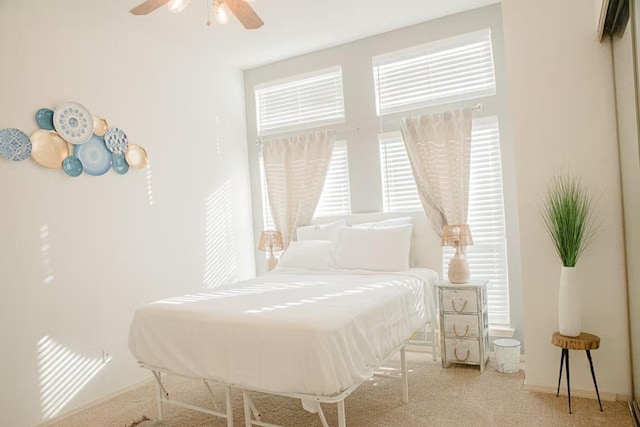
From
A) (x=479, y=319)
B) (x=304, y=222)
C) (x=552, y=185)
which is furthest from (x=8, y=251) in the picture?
(x=552, y=185)

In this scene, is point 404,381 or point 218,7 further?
point 404,381

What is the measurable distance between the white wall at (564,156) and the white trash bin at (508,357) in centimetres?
27

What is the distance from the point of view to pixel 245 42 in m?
4.29

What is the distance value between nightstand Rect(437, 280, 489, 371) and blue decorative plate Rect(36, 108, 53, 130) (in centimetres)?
312

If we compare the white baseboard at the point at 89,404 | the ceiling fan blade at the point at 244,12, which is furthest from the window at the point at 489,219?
the white baseboard at the point at 89,404

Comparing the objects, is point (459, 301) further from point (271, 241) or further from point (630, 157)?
point (271, 241)

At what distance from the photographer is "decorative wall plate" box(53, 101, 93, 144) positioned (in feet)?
10.5

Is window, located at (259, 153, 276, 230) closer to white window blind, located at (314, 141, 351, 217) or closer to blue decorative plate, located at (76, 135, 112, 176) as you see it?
white window blind, located at (314, 141, 351, 217)

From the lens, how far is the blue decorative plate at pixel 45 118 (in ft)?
10.2

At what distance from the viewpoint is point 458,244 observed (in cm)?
361

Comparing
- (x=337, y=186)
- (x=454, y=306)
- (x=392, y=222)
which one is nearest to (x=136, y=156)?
(x=337, y=186)

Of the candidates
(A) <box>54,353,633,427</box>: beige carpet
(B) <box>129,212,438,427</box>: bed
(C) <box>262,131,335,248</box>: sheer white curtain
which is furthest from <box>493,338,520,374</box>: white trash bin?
(C) <box>262,131,335,248</box>: sheer white curtain

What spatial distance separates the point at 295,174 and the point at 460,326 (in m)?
2.23

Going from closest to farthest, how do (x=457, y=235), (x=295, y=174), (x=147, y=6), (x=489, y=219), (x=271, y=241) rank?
(x=147, y=6) → (x=457, y=235) → (x=489, y=219) → (x=271, y=241) → (x=295, y=174)
